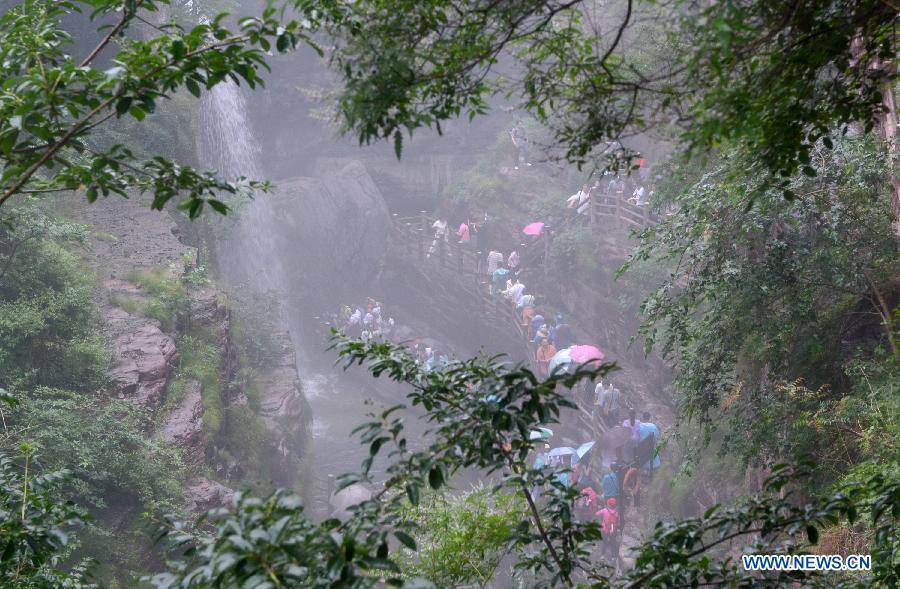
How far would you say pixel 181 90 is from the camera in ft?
47.1

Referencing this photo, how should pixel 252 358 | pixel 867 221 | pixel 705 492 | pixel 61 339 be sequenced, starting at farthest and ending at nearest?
pixel 252 358 → pixel 705 492 → pixel 61 339 → pixel 867 221

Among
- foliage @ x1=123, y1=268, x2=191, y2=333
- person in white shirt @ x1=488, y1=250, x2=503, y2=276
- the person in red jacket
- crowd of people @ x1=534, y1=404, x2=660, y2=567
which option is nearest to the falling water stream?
person in white shirt @ x1=488, y1=250, x2=503, y2=276

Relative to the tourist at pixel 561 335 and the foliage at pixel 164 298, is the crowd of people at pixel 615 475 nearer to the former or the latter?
the tourist at pixel 561 335

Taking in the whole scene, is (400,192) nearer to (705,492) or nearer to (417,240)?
(417,240)

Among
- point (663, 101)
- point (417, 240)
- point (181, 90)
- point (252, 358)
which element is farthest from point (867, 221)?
point (417, 240)

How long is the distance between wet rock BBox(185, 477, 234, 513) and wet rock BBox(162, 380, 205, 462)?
413 mm

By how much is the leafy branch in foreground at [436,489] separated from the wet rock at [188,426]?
6976 mm

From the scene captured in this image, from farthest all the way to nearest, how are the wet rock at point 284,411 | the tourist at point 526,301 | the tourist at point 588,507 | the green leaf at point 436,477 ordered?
the tourist at point 526,301
the wet rock at point 284,411
the tourist at point 588,507
the green leaf at point 436,477

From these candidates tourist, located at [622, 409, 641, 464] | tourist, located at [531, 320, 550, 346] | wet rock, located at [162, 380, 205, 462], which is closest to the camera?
wet rock, located at [162, 380, 205, 462]

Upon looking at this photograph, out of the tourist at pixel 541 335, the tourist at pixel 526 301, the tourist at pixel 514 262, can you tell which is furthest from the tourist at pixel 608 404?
the tourist at pixel 514 262

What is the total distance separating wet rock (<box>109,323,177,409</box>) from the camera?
8.51 meters

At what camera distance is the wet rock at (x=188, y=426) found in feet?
28.6

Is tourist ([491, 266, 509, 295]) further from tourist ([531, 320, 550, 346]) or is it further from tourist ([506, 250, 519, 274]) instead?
tourist ([531, 320, 550, 346])

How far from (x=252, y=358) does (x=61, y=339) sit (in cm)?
606
